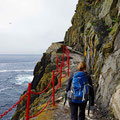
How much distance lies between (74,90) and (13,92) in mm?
32933

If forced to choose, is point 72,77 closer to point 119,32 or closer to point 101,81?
point 101,81

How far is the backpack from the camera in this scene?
3148 millimetres

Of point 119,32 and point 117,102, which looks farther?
point 119,32

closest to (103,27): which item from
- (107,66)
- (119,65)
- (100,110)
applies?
(107,66)

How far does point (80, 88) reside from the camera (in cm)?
317

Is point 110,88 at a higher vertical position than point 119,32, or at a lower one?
lower

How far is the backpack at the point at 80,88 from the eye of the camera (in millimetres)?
3148

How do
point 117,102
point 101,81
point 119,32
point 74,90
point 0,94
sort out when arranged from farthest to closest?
point 0,94 < point 101,81 < point 119,32 < point 117,102 < point 74,90

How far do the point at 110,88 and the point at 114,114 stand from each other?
883 mm

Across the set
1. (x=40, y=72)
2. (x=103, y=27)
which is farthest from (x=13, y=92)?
(x=103, y=27)

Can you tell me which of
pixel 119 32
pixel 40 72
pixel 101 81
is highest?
pixel 119 32

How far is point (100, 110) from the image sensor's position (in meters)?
4.78

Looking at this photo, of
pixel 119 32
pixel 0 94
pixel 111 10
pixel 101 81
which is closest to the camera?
pixel 119 32

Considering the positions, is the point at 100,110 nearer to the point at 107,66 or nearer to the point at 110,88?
the point at 110,88
